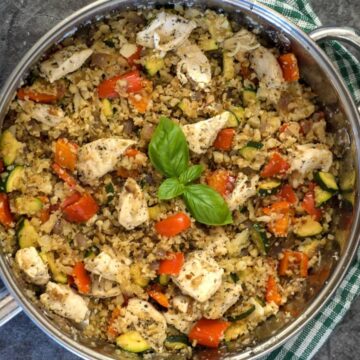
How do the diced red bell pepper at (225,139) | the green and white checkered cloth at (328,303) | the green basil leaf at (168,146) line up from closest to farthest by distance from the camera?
1. the green basil leaf at (168,146)
2. the diced red bell pepper at (225,139)
3. the green and white checkered cloth at (328,303)

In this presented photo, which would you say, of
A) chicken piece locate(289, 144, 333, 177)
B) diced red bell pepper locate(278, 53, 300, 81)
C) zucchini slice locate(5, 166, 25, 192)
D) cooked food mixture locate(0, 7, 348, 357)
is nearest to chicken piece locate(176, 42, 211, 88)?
cooked food mixture locate(0, 7, 348, 357)

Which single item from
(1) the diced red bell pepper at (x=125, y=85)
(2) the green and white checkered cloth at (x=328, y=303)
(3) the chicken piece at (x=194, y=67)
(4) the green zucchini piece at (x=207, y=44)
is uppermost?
(4) the green zucchini piece at (x=207, y=44)

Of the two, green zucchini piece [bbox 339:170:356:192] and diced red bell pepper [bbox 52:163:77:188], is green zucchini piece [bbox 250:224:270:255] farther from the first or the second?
diced red bell pepper [bbox 52:163:77:188]

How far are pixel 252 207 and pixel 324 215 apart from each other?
0.85 feet

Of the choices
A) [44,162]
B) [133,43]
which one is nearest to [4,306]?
[44,162]

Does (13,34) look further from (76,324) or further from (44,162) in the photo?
(76,324)

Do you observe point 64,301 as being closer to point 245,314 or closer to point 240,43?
point 245,314

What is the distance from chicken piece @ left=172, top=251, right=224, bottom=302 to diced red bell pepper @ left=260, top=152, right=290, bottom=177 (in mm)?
327

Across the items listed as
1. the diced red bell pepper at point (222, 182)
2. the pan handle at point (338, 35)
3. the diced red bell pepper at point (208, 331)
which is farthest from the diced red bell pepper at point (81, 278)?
the pan handle at point (338, 35)

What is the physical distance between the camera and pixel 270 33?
2186 mm

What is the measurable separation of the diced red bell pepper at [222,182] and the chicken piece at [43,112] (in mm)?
512

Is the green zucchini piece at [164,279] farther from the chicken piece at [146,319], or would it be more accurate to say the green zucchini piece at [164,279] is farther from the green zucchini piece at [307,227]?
the green zucchini piece at [307,227]

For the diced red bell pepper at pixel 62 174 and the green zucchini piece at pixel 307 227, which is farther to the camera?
the green zucchini piece at pixel 307 227

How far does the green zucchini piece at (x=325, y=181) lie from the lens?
219cm
